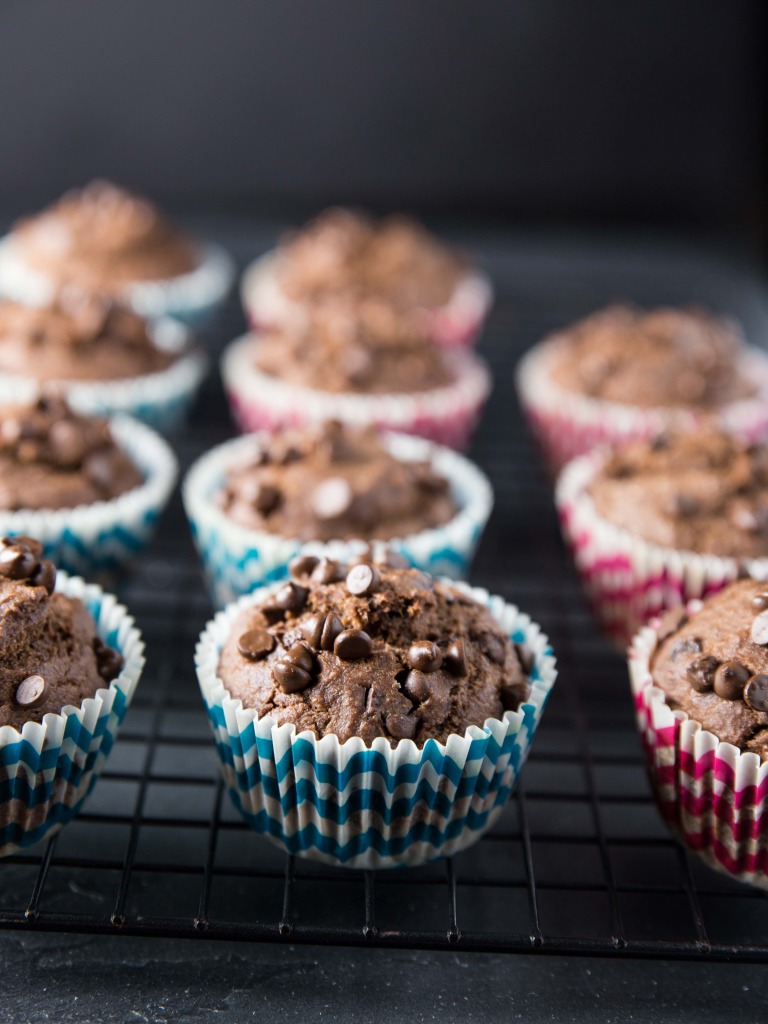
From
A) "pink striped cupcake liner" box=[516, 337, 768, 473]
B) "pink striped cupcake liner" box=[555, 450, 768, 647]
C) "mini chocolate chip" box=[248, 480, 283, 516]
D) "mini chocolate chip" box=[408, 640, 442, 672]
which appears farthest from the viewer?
"pink striped cupcake liner" box=[516, 337, 768, 473]

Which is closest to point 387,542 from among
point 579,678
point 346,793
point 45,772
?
point 579,678

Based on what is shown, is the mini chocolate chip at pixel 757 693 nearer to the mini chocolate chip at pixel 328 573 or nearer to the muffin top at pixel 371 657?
the muffin top at pixel 371 657

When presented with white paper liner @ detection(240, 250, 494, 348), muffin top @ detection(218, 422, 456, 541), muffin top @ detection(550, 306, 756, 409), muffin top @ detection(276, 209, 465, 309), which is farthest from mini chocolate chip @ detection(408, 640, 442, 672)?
muffin top @ detection(276, 209, 465, 309)

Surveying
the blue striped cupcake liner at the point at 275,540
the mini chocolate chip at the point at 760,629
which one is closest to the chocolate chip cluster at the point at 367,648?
the blue striped cupcake liner at the point at 275,540

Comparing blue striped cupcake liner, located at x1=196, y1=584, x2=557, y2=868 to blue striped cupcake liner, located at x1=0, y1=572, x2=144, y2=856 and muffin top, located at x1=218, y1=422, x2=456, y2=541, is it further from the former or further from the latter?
muffin top, located at x1=218, y1=422, x2=456, y2=541

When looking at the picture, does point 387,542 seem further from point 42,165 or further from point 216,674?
point 42,165

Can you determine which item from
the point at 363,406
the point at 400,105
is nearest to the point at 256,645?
the point at 363,406

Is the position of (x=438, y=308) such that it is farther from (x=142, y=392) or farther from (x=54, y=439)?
(x=54, y=439)
